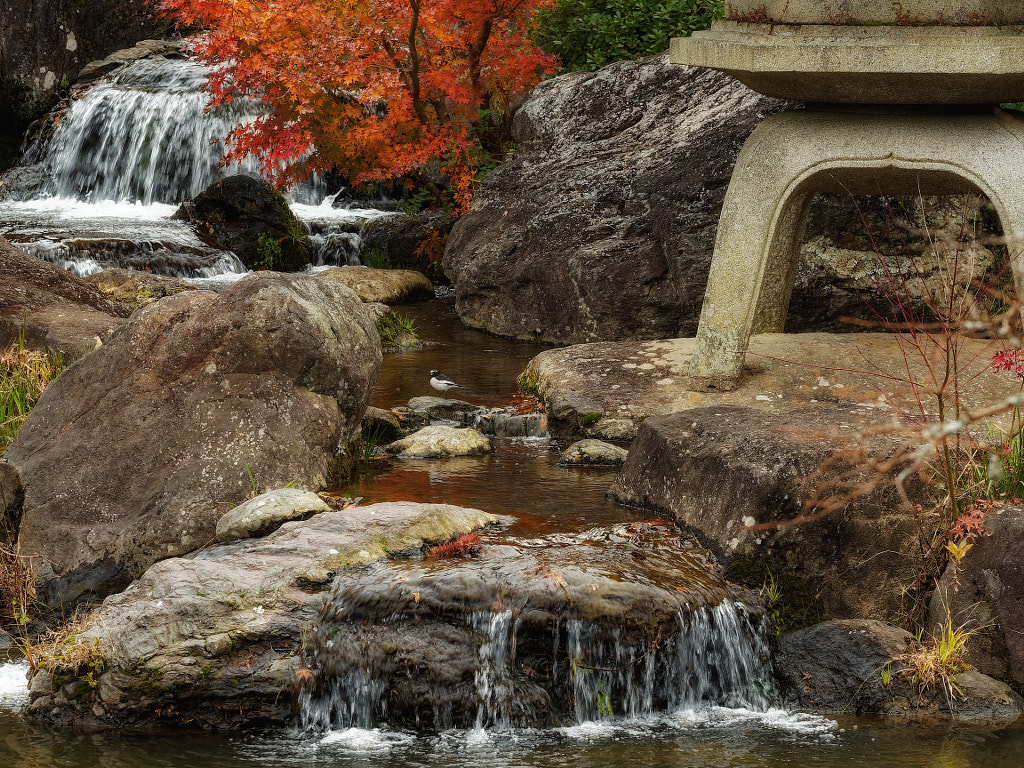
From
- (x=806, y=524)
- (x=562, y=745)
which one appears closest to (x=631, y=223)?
(x=806, y=524)

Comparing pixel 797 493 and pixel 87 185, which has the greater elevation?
pixel 87 185

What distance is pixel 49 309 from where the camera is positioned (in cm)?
874

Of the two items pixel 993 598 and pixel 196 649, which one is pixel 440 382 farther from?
pixel 993 598

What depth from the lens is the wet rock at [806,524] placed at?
18.0 feet

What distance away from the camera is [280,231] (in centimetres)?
1472

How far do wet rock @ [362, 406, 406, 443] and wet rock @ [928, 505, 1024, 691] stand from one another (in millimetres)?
4095

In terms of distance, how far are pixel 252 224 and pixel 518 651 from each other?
426 inches

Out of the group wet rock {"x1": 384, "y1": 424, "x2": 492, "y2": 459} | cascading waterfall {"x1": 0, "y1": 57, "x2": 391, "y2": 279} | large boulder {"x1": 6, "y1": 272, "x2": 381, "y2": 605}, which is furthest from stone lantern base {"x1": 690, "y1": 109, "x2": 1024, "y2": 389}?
cascading waterfall {"x1": 0, "y1": 57, "x2": 391, "y2": 279}

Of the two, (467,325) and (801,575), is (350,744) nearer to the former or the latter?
(801,575)

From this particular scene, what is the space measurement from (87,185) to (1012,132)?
45.2 ft

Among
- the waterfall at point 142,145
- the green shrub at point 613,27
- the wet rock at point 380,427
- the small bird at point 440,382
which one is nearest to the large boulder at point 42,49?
the waterfall at point 142,145

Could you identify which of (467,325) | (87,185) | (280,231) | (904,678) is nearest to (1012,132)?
(904,678)

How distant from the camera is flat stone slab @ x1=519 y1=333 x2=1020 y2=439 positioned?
7746 mm

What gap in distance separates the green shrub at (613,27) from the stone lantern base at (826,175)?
5516mm
